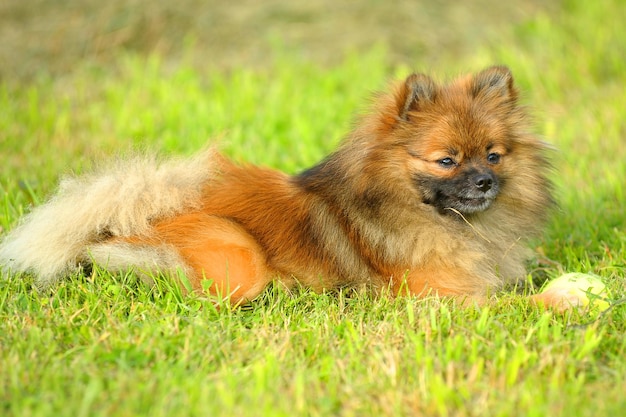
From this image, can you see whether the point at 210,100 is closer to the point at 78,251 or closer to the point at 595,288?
the point at 78,251

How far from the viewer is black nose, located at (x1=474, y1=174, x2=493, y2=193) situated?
3939 millimetres

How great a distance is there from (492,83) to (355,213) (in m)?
1.11

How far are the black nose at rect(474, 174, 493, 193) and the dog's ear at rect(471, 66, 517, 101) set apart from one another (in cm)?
58

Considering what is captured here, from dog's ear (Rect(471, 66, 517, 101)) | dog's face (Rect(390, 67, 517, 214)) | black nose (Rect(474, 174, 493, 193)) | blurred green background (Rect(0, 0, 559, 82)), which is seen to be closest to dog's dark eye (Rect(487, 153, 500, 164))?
dog's face (Rect(390, 67, 517, 214))

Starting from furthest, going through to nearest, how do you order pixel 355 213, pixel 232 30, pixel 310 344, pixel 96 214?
pixel 232 30 < pixel 355 213 < pixel 96 214 < pixel 310 344

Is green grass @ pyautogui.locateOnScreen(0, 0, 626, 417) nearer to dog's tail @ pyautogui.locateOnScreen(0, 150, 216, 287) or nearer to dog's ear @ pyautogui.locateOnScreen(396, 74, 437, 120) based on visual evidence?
dog's tail @ pyautogui.locateOnScreen(0, 150, 216, 287)

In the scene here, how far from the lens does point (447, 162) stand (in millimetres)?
4027

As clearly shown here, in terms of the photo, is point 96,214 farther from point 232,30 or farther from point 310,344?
point 232,30

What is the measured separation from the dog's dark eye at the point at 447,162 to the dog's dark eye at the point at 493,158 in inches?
9.4

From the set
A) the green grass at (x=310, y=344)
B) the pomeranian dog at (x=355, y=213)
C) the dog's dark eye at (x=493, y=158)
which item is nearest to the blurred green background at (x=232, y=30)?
the green grass at (x=310, y=344)

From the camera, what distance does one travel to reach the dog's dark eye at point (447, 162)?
Result: 13.2 feet

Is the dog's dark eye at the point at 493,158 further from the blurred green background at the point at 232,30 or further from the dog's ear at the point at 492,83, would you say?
the blurred green background at the point at 232,30

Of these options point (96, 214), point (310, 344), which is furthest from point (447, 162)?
point (96, 214)

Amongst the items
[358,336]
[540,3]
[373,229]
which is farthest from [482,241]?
[540,3]
